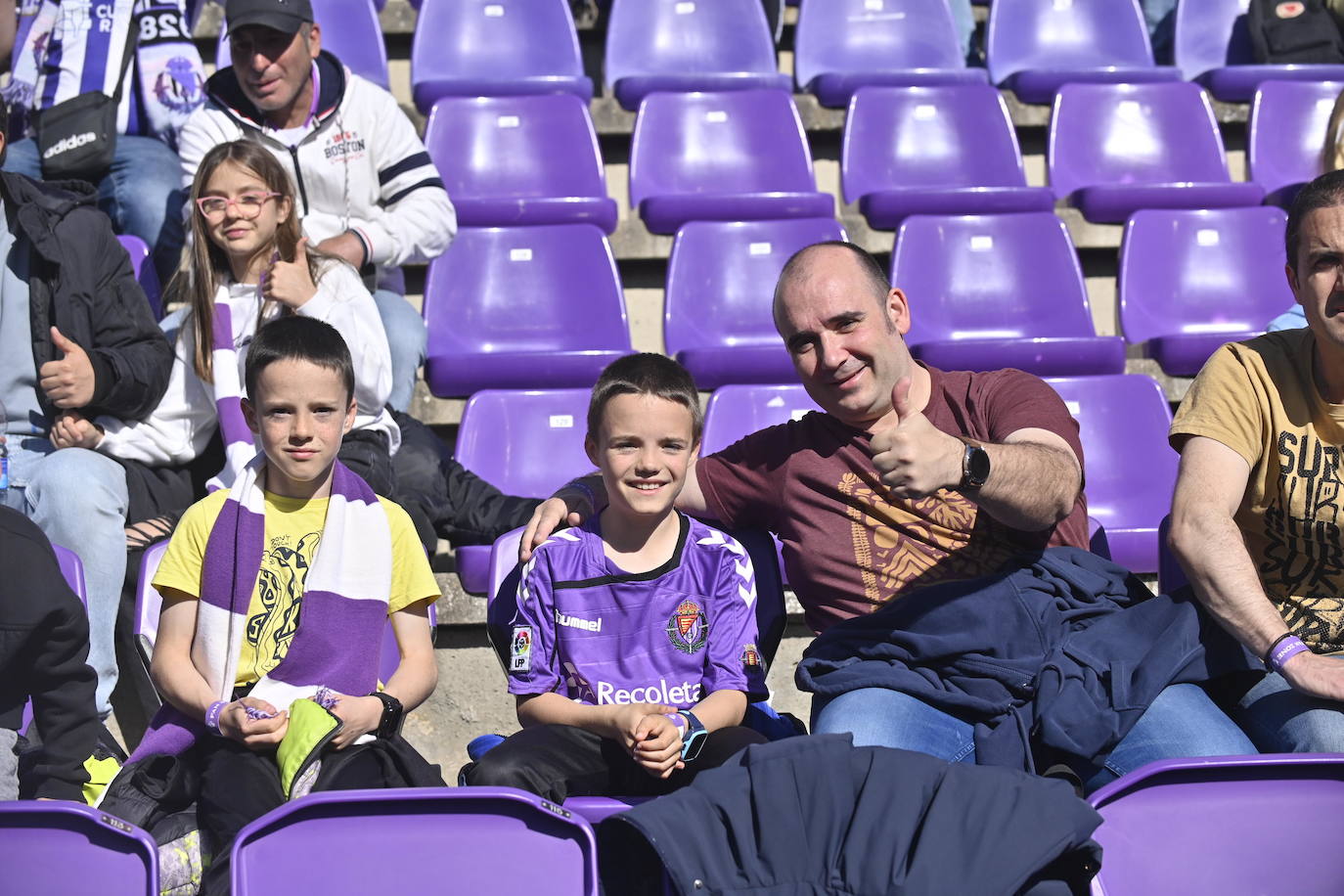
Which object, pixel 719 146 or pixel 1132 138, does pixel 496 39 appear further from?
pixel 1132 138

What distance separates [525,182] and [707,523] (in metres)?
2.40

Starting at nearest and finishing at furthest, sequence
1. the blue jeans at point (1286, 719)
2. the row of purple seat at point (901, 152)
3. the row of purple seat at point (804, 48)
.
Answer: the blue jeans at point (1286, 719)
the row of purple seat at point (901, 152)
the row of purple seat at point (804, 48)

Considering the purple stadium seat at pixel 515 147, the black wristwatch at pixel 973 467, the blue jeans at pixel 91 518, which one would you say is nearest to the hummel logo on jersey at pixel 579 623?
the black wristwatch at pixel 973 467

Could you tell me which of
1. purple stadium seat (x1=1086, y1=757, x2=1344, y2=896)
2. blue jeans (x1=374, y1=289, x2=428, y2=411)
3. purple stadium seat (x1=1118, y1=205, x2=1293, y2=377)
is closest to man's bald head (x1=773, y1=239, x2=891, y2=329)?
purple stadium seat (x1=1086, y1=757, x2=1344, y2=896)

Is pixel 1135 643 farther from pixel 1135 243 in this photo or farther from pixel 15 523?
pixel 1135 243

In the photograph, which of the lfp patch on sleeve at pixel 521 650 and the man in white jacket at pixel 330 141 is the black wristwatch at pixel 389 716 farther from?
the man in white jacket at pixel 330 141

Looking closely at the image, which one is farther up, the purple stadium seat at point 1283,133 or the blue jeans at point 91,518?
the purple stadium seat at point 1283,133

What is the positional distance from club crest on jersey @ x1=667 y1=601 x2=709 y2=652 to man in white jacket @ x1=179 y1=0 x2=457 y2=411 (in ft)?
4.97

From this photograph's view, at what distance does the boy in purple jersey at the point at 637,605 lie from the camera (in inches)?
94.5

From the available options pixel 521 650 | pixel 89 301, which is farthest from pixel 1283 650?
pixel 89 301

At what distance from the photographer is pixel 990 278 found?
4.51 metres

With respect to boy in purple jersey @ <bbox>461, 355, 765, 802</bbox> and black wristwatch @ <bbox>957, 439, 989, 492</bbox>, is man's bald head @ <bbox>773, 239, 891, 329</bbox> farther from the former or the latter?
black wristwatch @ <bbox>957, 439, 989, 492</bbox>

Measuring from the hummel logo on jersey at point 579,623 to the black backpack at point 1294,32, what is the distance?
4050mm

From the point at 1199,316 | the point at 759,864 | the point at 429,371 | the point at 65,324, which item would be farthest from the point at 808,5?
the point at 759,864
